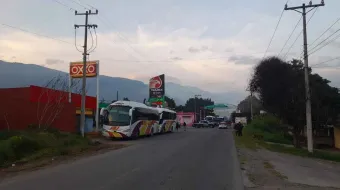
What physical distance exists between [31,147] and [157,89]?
172 ft

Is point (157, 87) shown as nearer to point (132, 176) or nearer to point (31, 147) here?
point (31, 147)

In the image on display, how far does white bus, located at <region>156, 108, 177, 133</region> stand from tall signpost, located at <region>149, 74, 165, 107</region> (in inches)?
581

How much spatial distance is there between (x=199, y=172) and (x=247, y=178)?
5.60ft

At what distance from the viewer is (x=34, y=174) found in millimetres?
12148

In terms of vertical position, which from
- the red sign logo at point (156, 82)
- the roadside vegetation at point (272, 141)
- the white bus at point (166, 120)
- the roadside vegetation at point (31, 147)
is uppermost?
the red sign logo at point (156, 82)

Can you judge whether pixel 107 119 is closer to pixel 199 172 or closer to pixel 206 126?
pixel 199 172

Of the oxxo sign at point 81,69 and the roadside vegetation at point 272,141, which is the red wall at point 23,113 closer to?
the oxxo sign at point 81,69

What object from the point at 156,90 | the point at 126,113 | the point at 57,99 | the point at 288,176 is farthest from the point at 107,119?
the point at 156,90

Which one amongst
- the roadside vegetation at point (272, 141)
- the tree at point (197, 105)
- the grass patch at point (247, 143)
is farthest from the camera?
the tree at point (197, 105)

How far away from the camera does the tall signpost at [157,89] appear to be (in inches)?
2682

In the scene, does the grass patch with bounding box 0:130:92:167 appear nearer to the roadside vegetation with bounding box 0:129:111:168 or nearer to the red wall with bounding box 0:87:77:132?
the roadside vegetation with bounding box 0:129:111:168

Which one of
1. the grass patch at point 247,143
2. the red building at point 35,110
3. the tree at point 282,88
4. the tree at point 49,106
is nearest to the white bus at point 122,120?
the red building at point 35,110

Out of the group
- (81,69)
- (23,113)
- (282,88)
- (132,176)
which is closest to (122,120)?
(23,113)

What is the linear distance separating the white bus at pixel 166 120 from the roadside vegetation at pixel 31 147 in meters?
23.3
